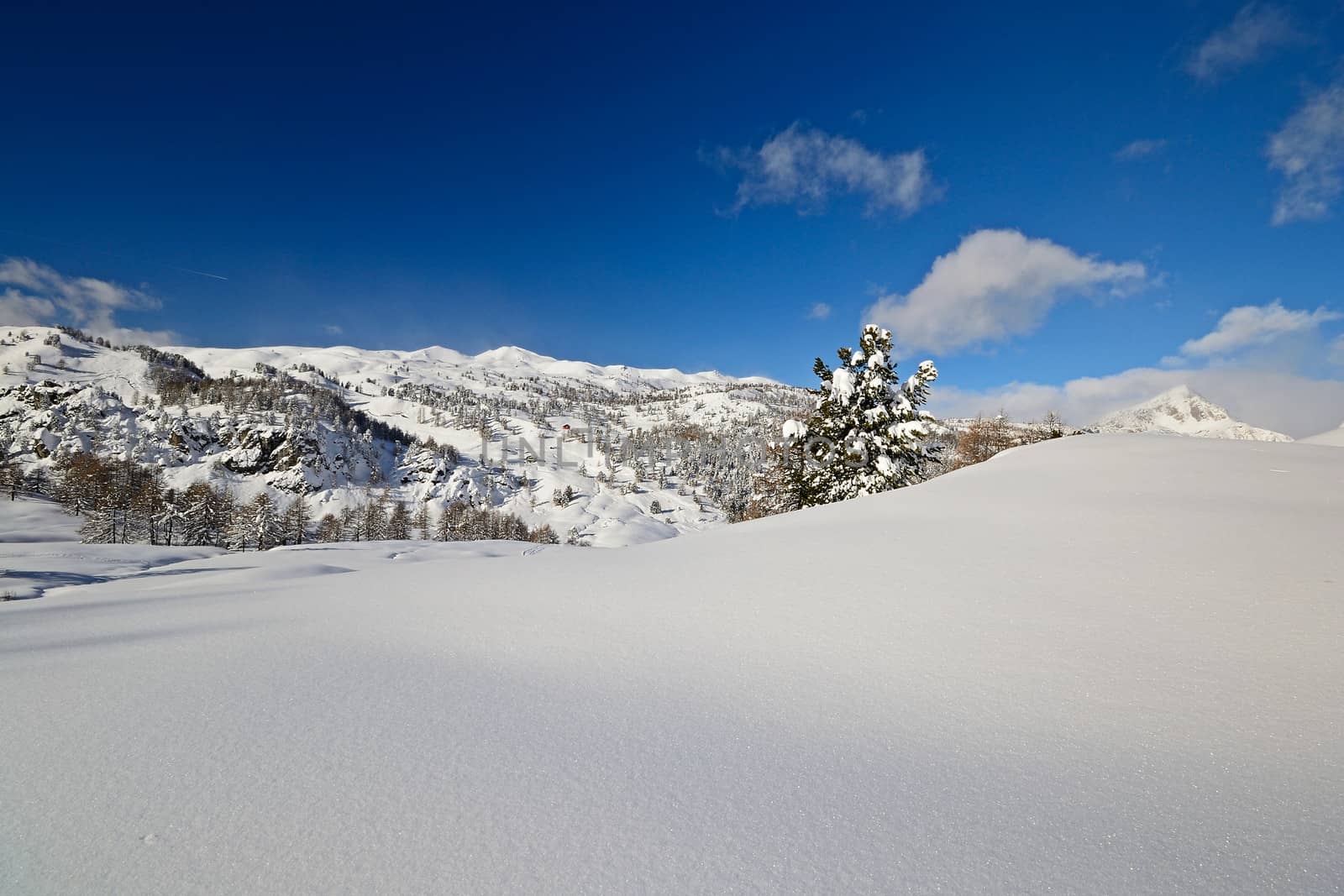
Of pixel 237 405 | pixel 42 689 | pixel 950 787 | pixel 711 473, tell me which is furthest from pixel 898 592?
pixel 237 405

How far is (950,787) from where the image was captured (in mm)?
2141

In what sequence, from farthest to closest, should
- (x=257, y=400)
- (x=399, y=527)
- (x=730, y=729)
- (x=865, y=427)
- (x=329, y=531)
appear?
(x=257, y=400)
(x=399, y=527)
(x=329, y=531)
(x=865, y=427)
(x=730, y=729)

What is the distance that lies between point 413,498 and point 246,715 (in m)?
166

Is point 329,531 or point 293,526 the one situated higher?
point 293,526

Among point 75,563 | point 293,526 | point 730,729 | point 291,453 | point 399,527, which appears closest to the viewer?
point 730,729

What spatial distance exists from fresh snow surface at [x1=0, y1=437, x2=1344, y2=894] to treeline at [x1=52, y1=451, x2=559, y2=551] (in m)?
52.7

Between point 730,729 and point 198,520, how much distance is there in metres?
98.3

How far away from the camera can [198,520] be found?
238 ft

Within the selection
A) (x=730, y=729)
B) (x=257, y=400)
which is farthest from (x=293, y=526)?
(x=257, y=400)

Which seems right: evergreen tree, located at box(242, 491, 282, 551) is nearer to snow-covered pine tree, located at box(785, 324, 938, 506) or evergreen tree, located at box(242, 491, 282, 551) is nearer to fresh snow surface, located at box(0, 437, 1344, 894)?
snow-covered pine tree, located at box(785, 324, 938, 506)

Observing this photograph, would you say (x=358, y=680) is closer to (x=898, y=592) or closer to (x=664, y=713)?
(x=664, y=713)

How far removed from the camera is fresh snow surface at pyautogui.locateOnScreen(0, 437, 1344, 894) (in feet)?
5.55

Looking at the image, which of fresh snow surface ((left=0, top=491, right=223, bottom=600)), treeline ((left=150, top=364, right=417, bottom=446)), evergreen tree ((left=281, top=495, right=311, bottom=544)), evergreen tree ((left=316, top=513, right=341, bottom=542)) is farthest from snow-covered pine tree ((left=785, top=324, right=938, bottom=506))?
treeline ((left=150, top=364, right=417, bottom=446))

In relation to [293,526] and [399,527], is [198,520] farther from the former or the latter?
[399,527]
